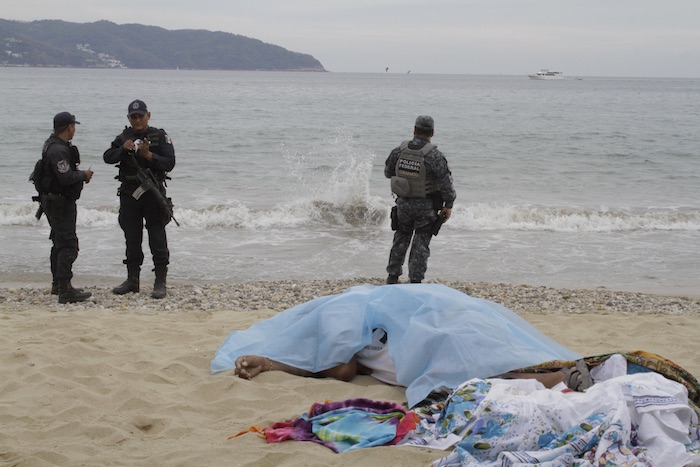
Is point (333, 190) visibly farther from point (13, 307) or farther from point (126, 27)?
point (126, 27)

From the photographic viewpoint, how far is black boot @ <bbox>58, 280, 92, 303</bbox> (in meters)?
8.07

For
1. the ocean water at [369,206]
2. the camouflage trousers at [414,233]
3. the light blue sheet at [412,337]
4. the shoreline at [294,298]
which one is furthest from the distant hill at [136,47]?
the light blue sheet at [412,337]

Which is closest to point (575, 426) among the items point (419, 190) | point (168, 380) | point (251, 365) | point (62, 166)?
point (251, 365)

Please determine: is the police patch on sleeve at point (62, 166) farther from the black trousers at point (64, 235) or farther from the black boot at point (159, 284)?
the black boot at point (159, 284)

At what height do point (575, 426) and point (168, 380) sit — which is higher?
point (575, 426)

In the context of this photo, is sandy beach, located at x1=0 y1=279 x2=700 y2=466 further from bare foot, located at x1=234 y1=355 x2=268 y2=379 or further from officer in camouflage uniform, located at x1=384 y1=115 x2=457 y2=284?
officer in camouflage uniform, located at x1=384 y1=115 x2=457 y2=284

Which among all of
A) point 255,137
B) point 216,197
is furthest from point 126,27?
point 216,197

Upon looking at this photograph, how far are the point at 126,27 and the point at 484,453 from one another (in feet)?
585

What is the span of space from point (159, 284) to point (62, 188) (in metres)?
1.51

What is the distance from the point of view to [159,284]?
8508mm

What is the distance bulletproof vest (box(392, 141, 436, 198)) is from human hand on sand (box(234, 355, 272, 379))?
3563 mm

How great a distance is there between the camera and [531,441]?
3.61 metres

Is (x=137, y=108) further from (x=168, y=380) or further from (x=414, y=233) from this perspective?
(x=168, y=380)

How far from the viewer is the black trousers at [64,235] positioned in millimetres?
7809
